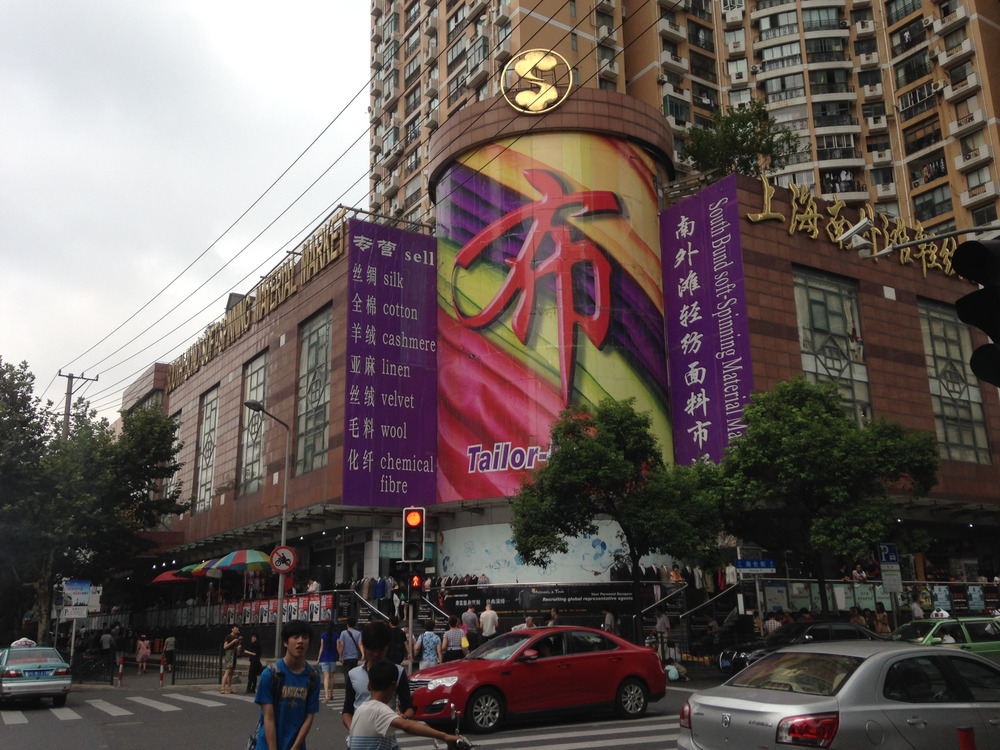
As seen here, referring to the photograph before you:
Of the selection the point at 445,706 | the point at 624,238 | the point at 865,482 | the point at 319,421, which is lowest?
the point at 445,706

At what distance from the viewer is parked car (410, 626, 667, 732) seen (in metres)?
12.9

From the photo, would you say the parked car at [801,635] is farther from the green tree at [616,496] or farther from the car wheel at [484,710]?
the car wheel at [484,710]

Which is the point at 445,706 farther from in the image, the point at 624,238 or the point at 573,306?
the point at 624,238

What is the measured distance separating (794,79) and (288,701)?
211ft

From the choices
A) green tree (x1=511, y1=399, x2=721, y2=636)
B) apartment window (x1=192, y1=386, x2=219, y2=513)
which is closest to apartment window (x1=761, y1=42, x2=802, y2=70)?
apartment window (x1=192, y1=386, x2=219, y2=513)

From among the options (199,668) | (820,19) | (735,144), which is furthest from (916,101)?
(199,668)

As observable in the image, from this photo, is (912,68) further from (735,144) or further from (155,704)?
(155,704)

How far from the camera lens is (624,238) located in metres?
36.5

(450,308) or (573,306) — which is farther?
(450,308)

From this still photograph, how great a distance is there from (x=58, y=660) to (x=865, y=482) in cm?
2158

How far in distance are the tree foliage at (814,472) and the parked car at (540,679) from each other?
11.8 meters

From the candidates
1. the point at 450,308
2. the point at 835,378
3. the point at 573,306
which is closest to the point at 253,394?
the point at 450,308

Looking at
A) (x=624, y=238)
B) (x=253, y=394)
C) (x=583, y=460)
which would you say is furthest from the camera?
(x=253, y=394)

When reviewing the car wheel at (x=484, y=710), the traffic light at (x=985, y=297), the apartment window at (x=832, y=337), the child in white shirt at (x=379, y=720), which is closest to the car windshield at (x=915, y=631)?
the car wheel at (x=484, y=710)
